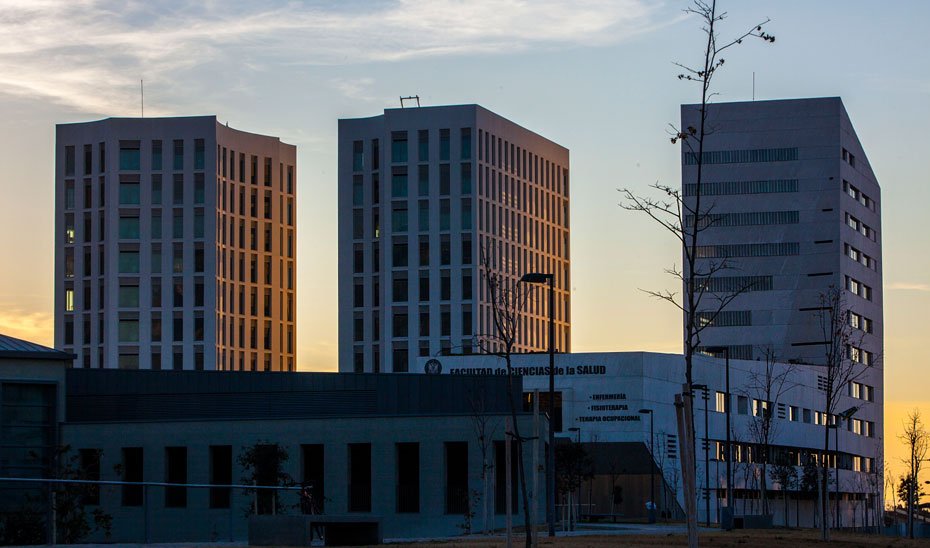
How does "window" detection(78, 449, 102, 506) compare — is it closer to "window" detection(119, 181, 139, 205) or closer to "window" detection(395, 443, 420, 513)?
"window" detection(395, 443, 420, 513)

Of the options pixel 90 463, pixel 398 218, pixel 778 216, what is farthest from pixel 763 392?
pixel 90 463

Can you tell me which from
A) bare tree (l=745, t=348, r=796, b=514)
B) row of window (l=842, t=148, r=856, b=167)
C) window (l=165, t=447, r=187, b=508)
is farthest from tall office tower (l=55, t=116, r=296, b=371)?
window (l=165, t=447, r=187, b=508)

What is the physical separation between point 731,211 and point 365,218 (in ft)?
130

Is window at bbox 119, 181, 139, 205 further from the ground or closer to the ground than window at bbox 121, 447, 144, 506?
further from the ground

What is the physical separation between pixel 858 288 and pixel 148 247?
77.4 m

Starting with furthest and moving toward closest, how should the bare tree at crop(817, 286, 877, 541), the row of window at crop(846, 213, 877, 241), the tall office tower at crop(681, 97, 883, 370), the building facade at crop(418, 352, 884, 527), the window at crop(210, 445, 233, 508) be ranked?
the row of window at crop(846, 213, 877, 241), the tall office tower at crop(681, 97, 883, 370), the building facade at crop(418, 352, 884, 527), the window at crop(210, 445, 233, 508), the bare tree at crop(817, 286, 877, 541)

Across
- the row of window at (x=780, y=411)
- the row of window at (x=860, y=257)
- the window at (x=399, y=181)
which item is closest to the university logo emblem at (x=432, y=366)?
the row of window at (x=780, y=411)

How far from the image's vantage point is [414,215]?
16662 centimetres

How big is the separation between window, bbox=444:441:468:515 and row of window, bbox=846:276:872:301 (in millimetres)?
105784

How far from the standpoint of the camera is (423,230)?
166m

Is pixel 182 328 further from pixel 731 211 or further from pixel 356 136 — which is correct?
pixel 731 211

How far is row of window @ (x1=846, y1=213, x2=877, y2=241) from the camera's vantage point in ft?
579

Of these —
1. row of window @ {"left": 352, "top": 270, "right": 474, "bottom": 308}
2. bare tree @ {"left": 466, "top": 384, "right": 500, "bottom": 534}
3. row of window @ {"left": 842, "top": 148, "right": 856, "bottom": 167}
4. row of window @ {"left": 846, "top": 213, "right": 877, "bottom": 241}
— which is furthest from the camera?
row of window @ {"left": 842, "top": 148, "right": 856, "bottom": 167}

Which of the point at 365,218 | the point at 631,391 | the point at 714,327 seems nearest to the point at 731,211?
the point at 714,327
